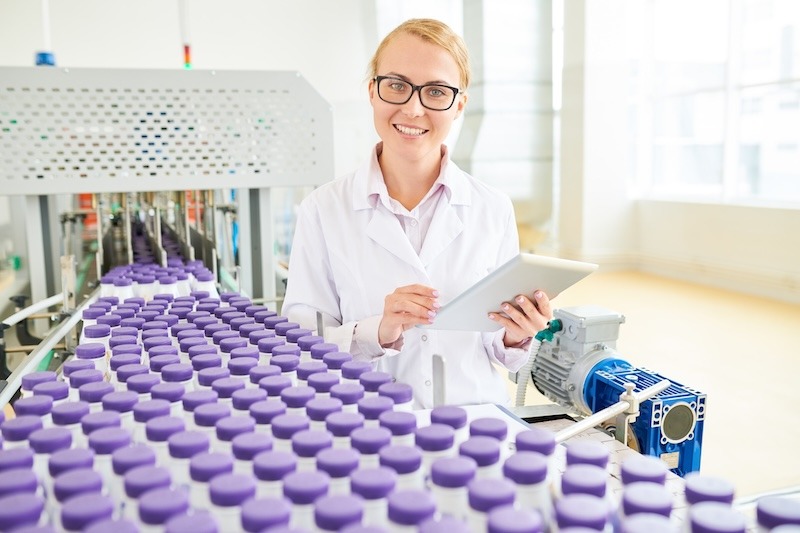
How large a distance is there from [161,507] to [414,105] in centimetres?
102

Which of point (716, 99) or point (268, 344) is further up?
point (716, 99)

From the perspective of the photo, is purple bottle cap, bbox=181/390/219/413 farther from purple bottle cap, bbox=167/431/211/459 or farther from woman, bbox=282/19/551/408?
woman, bbox=282/19/551/408

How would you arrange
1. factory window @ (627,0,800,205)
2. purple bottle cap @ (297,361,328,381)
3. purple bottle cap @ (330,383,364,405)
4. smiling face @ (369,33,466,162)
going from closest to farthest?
purple bottle cap @ (330,383,364,405) < purple bottle cap @ (297,361,328,381) < smiling face @ (369,33,466,162) < factory window @ (627,0,800,205)

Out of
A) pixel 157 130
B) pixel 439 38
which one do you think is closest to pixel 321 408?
pixel 439 38

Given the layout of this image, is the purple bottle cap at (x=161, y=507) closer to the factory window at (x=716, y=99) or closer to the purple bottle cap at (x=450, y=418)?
the purple bottle cap at (x=450, y=418)

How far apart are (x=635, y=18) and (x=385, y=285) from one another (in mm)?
5665

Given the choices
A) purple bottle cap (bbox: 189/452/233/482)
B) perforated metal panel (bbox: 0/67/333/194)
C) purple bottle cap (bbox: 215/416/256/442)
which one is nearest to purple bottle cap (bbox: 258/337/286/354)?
purple bottle cap (bbox: 215/416/256/442)

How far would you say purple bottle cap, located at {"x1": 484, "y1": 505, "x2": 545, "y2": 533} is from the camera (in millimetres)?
550

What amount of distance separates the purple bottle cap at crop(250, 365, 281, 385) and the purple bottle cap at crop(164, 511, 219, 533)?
372 mm

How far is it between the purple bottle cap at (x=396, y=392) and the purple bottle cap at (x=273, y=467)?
0.77 ft

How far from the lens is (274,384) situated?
2.93 feet

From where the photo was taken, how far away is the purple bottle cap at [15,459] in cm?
68

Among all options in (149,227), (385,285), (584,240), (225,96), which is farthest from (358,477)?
(584,240)

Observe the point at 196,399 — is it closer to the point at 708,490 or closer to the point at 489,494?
the point at 489,494
